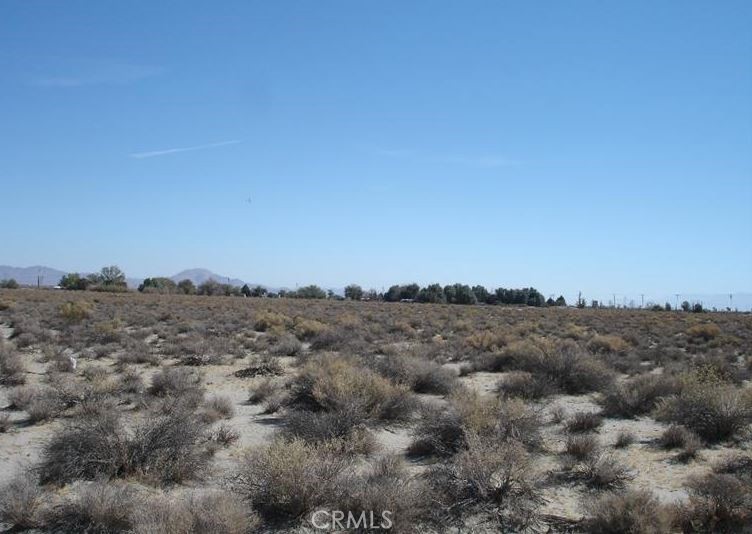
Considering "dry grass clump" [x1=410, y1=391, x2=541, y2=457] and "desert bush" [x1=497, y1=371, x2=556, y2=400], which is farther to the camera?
"desert bush" [x1=497, y1=371, x2=556, y2=400]

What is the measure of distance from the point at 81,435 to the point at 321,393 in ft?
13.2

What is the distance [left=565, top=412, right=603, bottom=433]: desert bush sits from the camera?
10383mm

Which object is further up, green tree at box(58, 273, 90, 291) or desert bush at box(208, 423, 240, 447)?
green tree at box(58, 273, 90, 291)

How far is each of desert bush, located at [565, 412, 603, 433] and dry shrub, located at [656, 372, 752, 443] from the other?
54.7 inches

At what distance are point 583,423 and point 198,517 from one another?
7.23 m

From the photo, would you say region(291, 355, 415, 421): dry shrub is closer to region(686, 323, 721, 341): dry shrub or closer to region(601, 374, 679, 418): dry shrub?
region(601, 374, 679, 418): dry shrub

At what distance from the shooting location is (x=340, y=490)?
6.65 metres

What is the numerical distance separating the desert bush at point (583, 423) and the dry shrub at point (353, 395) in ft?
9.29

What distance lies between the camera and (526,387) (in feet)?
43.8

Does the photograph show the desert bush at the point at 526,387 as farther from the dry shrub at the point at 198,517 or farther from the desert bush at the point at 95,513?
the desert bush at the point at 95,513

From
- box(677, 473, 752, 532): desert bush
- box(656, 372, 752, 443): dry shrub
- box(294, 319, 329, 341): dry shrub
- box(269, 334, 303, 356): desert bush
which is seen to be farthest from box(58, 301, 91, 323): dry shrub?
box(677, 473, 752, 532): desert bush

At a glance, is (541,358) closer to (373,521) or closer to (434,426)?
(434,426)

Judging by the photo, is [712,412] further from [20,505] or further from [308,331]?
[308,331]

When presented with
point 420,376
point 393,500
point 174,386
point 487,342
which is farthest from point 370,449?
point 487,342
